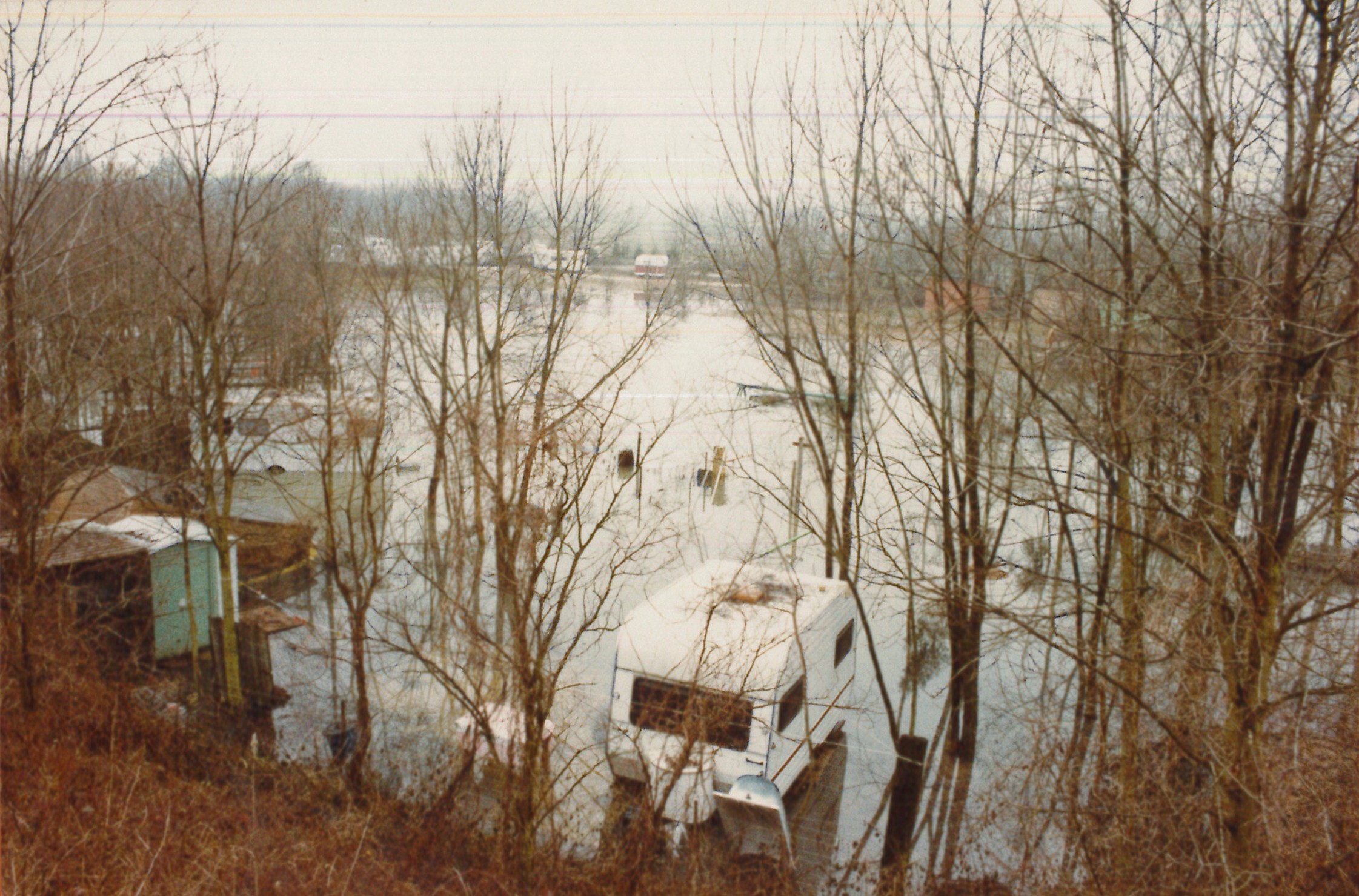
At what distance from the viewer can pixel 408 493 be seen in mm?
8867

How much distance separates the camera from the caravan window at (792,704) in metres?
5.69

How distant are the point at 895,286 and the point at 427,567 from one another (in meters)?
4.40

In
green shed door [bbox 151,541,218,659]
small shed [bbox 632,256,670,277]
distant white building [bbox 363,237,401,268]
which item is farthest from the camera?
green shed door [bbox 151,541,218,659]

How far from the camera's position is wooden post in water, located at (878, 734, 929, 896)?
510 centimetres

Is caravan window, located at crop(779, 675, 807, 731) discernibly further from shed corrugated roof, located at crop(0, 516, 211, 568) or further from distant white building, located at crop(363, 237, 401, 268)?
shed corrugated roof, located at crop(0, 516, 211, 568)

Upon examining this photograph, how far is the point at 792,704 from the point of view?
5.80 meters

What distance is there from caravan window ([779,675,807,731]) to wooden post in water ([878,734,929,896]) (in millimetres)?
720

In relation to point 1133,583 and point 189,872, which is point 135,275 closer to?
point 189,872

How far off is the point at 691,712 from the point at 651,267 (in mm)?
3231

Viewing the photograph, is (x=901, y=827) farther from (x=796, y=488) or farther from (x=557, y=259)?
(x=557, y=259)

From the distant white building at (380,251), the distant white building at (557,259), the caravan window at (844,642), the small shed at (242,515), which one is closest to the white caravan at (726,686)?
the caravan window at (844,642)

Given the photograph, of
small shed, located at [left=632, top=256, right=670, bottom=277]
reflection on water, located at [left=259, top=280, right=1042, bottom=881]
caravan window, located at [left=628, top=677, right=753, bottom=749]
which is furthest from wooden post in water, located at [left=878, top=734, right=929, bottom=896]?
small shed, located at [left=632, top=256, right=670, bottom=277]

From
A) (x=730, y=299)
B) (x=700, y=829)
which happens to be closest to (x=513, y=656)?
(x=700, y=829)

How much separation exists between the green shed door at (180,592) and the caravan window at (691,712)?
17.3 ft
